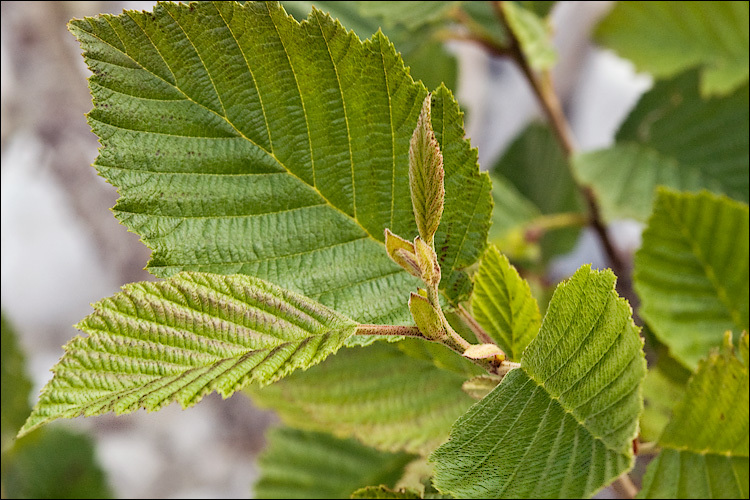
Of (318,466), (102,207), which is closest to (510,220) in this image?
(318,466)

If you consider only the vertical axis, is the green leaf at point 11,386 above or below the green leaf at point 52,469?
above

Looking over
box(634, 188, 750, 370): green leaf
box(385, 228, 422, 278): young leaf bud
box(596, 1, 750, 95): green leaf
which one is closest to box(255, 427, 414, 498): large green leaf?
box(634, 188, 750, 370): green leaf

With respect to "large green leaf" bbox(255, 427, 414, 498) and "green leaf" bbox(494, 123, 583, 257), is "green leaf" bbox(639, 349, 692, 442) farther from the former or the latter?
"green leaf" bbox(494, 123, 583, 257)

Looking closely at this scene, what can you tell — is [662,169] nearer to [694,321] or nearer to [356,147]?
[694,321]

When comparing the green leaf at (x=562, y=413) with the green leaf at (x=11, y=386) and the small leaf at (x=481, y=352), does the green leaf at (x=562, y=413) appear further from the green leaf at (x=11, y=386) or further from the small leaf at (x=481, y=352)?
the green leaf at (x=11, y=386)

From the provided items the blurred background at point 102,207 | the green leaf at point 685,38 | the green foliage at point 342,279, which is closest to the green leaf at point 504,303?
the green foliage at point 342,279

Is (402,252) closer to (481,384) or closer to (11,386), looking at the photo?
(481,384)
